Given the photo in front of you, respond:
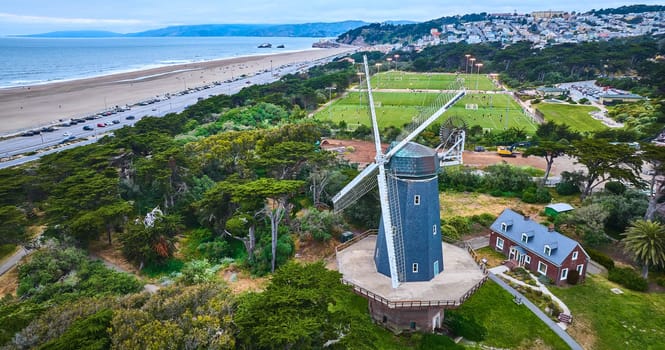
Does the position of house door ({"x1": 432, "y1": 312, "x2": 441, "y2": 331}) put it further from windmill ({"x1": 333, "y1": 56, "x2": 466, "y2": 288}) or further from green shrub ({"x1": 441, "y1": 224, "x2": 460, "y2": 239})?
green shrub ({"x1": 441, "y1": 224, "x2": 460, "y2": 239})

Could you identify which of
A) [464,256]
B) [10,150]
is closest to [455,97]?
[464,256]

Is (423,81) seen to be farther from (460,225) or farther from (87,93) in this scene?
(460,225)

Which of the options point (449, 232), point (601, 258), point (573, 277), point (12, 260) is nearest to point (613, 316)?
point (573, 277)

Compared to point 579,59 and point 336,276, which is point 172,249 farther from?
point 579,59

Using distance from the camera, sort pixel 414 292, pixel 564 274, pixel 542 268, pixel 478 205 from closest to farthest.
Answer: pixel 414 292, pixel 564 274, pixel 542 268, pixel 478 205

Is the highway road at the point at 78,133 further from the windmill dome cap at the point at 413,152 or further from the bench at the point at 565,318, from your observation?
the bench at the point at 565,318

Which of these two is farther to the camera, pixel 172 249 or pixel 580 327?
pixel 172 249

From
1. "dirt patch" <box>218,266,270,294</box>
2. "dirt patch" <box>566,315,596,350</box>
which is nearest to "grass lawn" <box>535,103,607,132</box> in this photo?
"dirt patch" <box>566,315,596,350</box>
